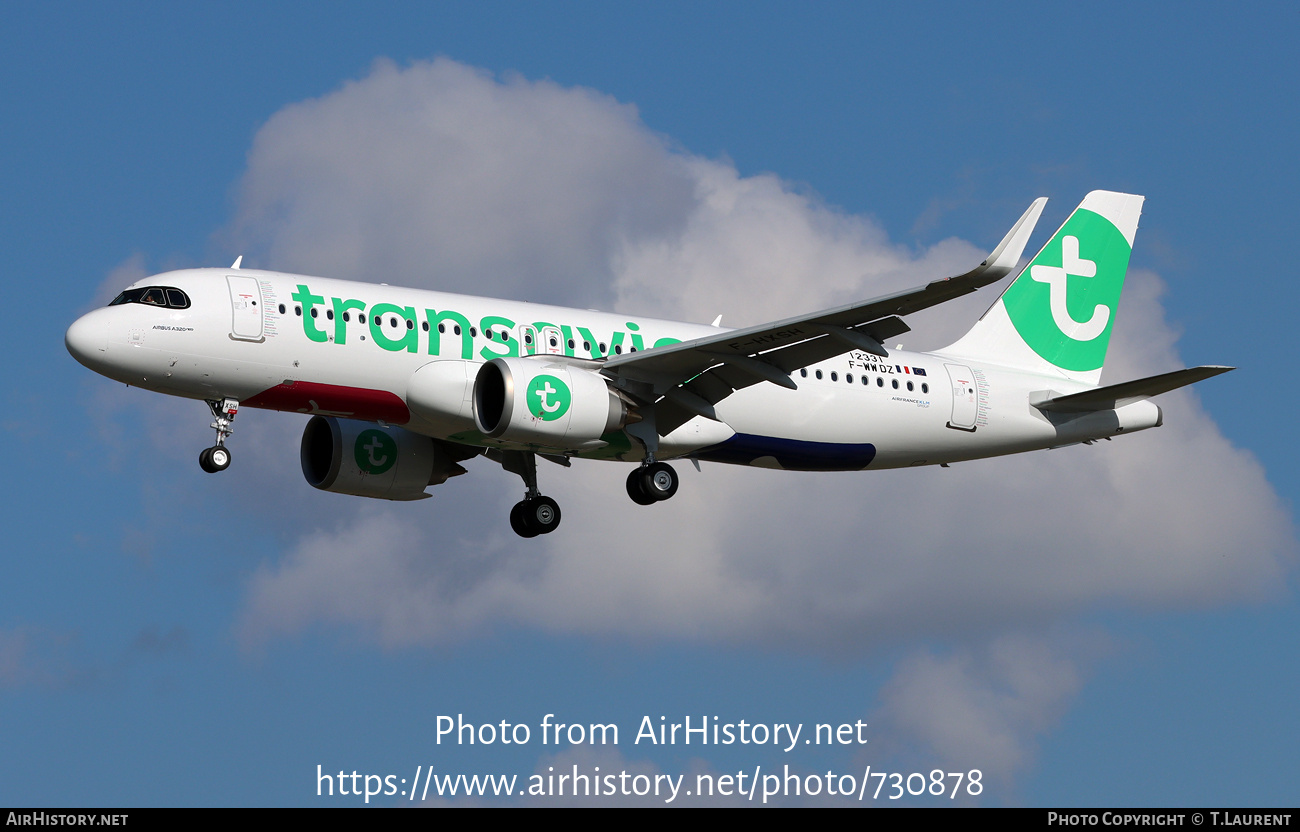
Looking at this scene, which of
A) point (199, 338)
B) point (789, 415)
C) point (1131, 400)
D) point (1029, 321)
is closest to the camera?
point (199, 338)

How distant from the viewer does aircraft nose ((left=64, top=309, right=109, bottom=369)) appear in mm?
33844

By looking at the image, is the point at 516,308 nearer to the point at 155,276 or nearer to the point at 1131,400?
the point at 155,276

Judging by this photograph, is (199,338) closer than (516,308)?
Yes

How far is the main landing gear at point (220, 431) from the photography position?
34.8 metres

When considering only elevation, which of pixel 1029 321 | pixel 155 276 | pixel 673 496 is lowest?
pixel 673 496

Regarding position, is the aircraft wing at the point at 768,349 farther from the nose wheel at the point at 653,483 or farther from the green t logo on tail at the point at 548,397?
the green t logo on tail at the point at 548,397

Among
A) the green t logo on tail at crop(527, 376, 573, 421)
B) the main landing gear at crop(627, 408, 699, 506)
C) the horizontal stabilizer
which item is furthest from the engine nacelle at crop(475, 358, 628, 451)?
the horizontal stabilizer

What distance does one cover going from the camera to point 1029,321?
147 feet

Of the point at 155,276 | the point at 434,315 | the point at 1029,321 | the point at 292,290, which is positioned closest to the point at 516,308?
the point at 434,315

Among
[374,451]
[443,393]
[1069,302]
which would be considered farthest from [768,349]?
[1069,302]

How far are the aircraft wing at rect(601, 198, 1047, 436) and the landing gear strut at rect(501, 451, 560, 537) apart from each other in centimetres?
462

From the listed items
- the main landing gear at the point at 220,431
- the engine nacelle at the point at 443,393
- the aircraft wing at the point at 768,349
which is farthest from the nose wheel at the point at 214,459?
the aircraft wing at the point at 768,349

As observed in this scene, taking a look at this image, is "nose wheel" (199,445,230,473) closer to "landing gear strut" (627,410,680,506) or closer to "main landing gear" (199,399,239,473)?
"main landing gear" (199,399,239,473)

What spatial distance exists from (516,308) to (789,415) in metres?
7.00
